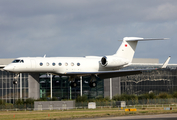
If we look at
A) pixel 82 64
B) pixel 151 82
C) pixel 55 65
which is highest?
pixel 82 64

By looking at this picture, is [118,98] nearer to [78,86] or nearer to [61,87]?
[78,86]

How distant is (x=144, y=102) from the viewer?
199ft

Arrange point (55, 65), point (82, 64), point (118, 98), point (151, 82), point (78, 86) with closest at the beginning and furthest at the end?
point (55, 65)
point (82, 64)
point (118, 98)
point (78, 86)
point (151, 82)

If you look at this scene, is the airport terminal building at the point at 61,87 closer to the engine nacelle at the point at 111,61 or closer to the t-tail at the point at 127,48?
the t-tail at the point at 127,48

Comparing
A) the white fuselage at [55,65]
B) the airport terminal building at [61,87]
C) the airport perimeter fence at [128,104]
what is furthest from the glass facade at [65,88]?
the white fuselage at [55,65]

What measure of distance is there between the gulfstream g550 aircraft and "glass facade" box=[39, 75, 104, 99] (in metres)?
22.4

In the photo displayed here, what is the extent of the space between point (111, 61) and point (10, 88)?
99.1 ft

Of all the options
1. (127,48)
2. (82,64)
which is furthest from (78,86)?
(82,64)

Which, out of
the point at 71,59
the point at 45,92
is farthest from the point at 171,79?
the point at 71,59

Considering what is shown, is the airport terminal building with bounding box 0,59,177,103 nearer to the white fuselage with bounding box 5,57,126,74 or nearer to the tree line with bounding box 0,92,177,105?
the tree line with bounding box 0,92,177,105

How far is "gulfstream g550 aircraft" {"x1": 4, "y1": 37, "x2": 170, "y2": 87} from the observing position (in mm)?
37688

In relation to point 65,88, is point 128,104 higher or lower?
lower

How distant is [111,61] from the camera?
40906 millimetres

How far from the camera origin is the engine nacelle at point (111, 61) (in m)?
40.8
